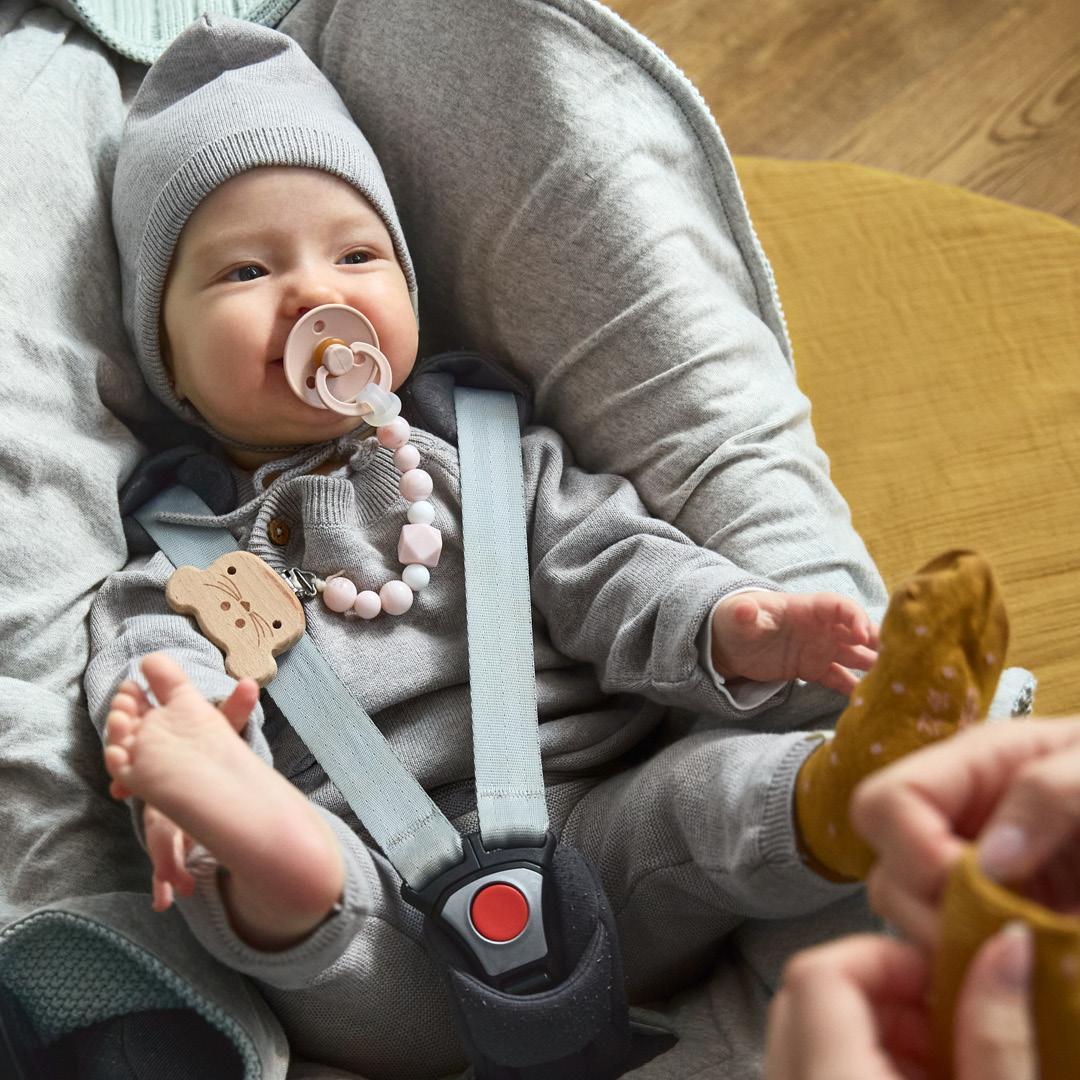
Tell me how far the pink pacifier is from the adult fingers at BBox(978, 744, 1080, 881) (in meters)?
0.63

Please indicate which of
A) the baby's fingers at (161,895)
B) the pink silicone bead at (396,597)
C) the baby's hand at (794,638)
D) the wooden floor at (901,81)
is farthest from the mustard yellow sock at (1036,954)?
the wooden floor at (901,81)

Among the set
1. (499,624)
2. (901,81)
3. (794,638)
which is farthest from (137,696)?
(901,81)

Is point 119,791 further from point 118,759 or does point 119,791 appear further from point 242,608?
point 242,608

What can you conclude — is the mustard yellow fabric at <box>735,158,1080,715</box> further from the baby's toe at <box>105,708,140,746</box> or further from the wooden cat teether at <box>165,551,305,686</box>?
the baby's toe at <box>105,708,140,746</box>

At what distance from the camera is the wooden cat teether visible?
94 centimetres

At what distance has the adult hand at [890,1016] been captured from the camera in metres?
0.46

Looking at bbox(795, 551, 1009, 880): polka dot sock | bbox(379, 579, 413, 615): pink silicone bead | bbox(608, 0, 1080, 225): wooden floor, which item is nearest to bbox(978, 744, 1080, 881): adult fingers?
bbox(795, 551, 1009, 880): polka dot sock

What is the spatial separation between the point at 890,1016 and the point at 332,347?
636 mm

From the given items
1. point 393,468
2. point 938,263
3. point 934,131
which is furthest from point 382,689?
point 934,131

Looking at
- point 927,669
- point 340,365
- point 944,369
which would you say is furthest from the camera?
point 944,369

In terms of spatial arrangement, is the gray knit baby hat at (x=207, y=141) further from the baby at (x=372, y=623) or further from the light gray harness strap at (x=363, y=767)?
the light gray harness strap at (x=363, y=767)

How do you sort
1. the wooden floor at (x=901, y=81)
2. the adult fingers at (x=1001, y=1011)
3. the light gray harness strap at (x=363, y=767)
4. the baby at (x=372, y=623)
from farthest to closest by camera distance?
the wooden floor at (x=901, y=81)
the light gray harness strap at (x=363, y=767)
the baby at (x=372, y=623)
the adult fingers at (x=1001, y=1011)

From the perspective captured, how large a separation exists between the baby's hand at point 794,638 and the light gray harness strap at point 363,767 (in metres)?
0.24

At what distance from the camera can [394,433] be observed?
1.02 metres
